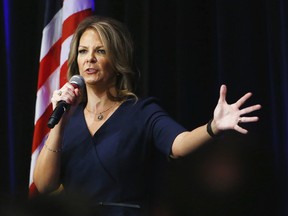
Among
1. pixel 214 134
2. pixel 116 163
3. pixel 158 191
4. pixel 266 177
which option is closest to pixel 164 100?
pixel 158 191

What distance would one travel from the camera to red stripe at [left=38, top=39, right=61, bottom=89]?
2.39 metres

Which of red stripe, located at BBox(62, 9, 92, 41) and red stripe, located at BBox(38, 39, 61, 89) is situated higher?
red stripe, located at BBox(62, 9, 92, 41)

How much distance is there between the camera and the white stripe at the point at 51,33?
2.41 metres

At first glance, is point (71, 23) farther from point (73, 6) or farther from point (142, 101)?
point (142, 101)

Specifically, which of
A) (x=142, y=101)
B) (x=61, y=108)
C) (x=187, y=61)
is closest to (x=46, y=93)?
(x=187, y=61)

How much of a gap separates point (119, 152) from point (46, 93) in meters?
0.89

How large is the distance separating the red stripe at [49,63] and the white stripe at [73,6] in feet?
0.53

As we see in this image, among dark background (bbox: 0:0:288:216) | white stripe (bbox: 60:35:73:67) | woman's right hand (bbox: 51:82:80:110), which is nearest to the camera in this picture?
woman's right hand (bbox: 51:82:80:110)

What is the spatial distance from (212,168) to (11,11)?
6.54ft

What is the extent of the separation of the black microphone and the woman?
0.08 ft

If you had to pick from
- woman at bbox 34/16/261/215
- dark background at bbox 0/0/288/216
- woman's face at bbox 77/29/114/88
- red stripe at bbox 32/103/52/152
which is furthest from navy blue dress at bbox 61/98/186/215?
red stripe at bbox 32/103/52/152

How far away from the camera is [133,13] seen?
2365mm

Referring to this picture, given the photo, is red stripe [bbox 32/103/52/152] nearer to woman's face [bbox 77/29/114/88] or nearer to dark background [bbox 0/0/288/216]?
dark background [bbox 0/0/288/216]

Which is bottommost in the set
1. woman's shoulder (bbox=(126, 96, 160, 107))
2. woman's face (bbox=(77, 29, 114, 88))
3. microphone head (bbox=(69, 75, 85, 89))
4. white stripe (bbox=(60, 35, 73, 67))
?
woman's shoulder (bbox=(126, 96, 160, 107))
